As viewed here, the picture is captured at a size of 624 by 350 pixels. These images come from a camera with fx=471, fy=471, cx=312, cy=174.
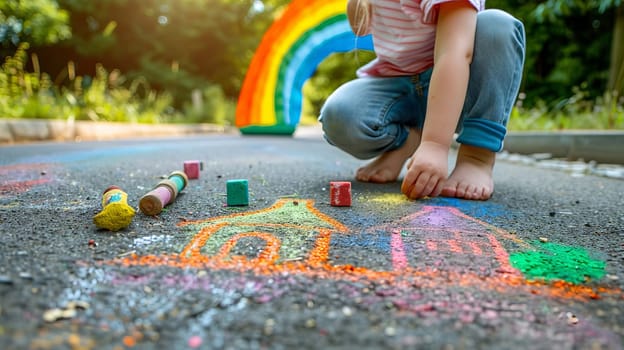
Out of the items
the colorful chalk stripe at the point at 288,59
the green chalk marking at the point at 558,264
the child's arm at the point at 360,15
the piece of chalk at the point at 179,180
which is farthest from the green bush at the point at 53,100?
the green chalk marking at the point at 558,264

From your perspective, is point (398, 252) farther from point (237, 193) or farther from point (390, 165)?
point (390, 165)

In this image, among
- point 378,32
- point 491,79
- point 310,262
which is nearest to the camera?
point 310,262

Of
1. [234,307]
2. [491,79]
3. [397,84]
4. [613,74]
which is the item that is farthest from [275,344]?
[613,74]

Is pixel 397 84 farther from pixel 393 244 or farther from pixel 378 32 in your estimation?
pixel 393 244

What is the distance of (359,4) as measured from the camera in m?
2.06

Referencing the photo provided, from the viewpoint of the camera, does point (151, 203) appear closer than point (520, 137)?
Yes

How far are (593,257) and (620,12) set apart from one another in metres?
6.96

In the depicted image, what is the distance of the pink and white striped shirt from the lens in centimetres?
178

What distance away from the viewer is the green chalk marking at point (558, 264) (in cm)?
89

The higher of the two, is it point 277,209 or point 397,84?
point 397,84

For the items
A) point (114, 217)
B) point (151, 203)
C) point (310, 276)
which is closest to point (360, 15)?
point (151, 203)

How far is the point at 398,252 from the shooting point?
1007mm

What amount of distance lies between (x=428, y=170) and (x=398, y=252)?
1.73 ft

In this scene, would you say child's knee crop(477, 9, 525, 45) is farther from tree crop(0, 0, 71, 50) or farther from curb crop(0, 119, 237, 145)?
tree crop(0, 0, 71, 50)
